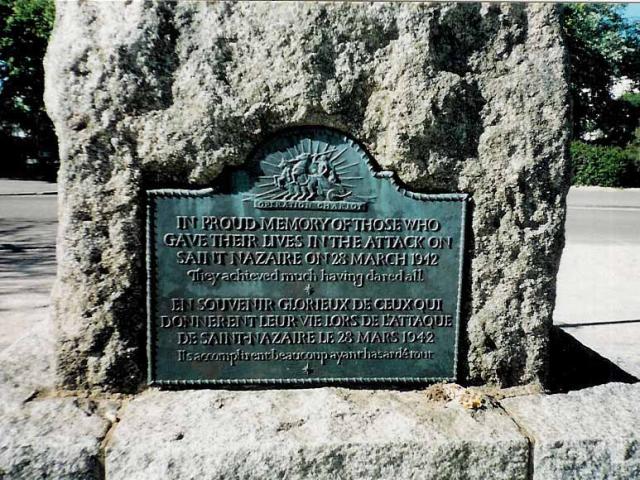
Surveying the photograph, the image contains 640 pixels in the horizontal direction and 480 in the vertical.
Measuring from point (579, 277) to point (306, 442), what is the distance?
5.82 m

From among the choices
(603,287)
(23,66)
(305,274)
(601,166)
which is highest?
(23,66)

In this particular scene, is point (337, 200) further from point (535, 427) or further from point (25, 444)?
point (25, 444)

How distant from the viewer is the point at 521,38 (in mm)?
2396

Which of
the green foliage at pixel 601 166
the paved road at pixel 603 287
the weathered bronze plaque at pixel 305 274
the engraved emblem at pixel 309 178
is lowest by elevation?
the paved road at pixel 603 287

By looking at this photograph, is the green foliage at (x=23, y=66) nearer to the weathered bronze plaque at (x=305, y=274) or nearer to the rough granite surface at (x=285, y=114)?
the rough granite surface at (x=285, y=114)

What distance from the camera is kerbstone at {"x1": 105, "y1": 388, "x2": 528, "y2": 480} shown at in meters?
2.07

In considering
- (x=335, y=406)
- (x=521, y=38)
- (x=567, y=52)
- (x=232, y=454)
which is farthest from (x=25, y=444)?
(x=567, y=52)

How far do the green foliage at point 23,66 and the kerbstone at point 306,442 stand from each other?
21.9 meters

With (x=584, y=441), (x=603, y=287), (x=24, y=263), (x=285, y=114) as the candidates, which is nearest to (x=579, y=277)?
(x=603, y=287)

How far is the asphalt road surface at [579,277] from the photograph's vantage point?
468 centimetres

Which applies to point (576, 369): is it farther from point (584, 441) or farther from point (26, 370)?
point (26, 370)

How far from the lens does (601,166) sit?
20891 millimetres

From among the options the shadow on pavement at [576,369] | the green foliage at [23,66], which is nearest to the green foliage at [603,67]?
the green foliage at [23,66]

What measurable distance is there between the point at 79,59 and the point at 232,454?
1610 mm
